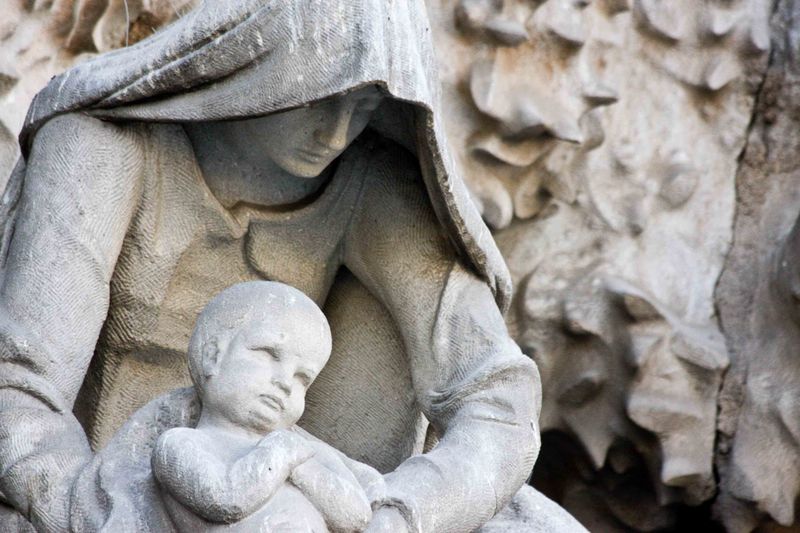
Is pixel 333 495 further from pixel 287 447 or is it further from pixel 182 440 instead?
pixel 182 440

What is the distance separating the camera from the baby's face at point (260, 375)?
2.67 metres

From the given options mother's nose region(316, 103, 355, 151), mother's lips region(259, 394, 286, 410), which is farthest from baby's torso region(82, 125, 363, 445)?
mother's lips region(259, 394, 286, 410)

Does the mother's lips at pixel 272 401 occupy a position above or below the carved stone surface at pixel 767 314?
above

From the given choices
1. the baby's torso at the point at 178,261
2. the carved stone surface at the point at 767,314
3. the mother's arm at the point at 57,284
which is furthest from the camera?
the carved stone surface at the point at 767,314

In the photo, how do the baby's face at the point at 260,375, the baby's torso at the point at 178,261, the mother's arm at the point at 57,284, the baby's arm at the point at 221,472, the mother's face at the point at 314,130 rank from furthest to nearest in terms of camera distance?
the baby's torso at the point at 178,261
the mother's face at the point at 314,130
the mother's arm at the point at 57,284
the baby's face at the point at 260,375
the baby's arm at the point at 221,472

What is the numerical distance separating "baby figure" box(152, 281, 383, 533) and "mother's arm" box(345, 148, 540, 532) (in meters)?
0.15

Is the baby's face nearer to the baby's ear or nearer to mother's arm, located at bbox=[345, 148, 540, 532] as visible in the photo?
the baby's ear

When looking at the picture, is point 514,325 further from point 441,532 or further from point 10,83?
point 441,532

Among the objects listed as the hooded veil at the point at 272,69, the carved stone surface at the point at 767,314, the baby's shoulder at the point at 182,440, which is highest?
the hooded veil at the point at 272,69

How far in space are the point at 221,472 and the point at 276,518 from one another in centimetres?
8

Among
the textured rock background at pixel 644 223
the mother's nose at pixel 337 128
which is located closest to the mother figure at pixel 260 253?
the mother's nose at pixel 337 128

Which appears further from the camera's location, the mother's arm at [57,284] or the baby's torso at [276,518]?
the mother's arm at [57,284]

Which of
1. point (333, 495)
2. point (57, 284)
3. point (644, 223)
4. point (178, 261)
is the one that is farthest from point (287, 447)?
point (644, 223)

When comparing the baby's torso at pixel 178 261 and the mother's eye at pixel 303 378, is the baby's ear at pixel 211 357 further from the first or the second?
the baby's torso at pixel 178 261
